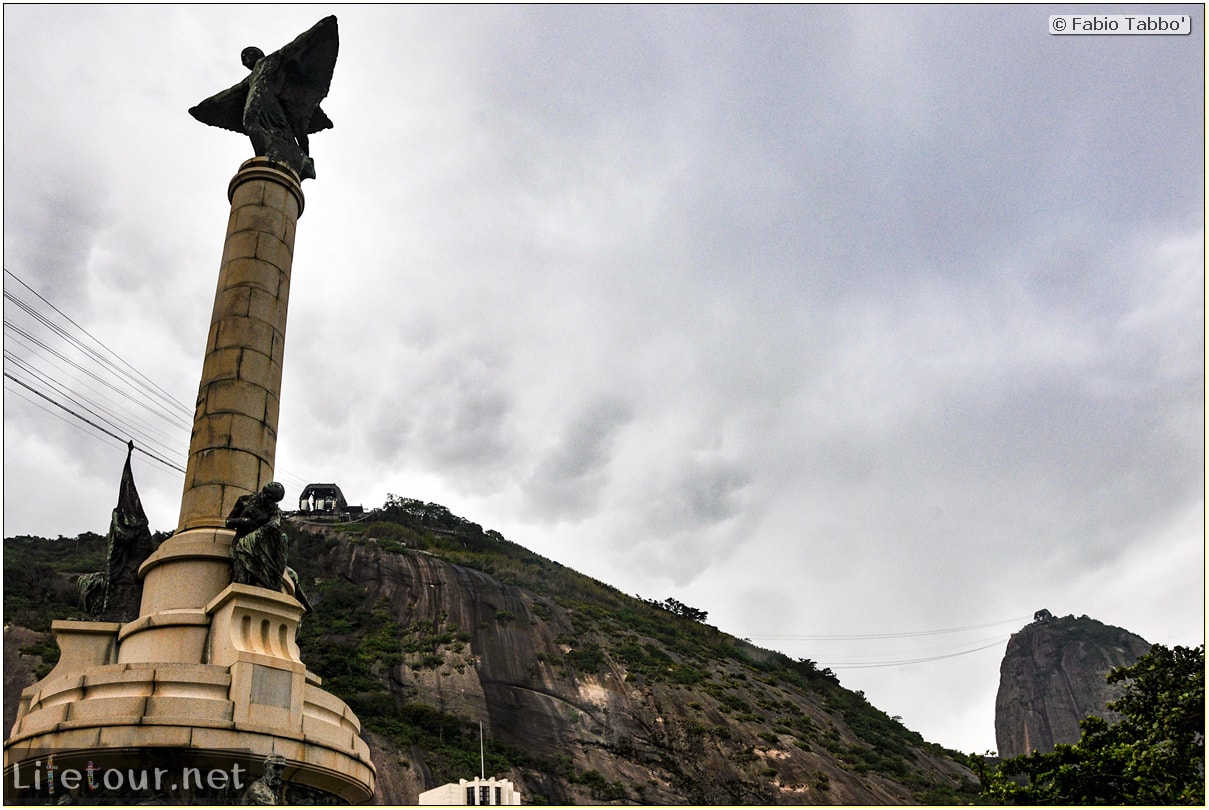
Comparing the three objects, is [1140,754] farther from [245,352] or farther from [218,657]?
[245,352]

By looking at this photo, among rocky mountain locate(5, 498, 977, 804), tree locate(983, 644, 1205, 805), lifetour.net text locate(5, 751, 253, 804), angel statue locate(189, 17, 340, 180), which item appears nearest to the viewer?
lifetour.net text locate(5, 751, 253, 804)

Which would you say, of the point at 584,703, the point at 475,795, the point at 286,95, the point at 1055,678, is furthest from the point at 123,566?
the point at 1055,678

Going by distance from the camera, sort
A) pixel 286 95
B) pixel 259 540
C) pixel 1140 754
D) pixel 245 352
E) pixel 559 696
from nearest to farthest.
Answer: pixel 259 540
pixel 245 352
pixel 286 95
pixel 1140 754
pixel 559 696

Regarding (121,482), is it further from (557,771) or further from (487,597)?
(487,597)

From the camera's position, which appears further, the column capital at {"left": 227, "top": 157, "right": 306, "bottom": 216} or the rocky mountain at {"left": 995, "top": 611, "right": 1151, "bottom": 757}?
the rocky mountain at {"left": 995, "top": 611, "right": 1151, "bottom": 757}

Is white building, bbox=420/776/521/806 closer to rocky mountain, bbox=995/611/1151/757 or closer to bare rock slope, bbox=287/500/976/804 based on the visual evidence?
bare rock slope, bbox=287/500/976/804

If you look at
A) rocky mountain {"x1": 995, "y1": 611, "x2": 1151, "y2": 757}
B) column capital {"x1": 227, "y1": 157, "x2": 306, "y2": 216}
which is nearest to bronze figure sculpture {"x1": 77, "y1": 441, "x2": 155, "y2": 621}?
column capital {"x1": 227, "y1": 157, "x2": 306, "y2": 216}

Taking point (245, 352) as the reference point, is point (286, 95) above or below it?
above

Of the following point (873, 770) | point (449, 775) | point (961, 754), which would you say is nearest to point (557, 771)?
point (449, 775)
